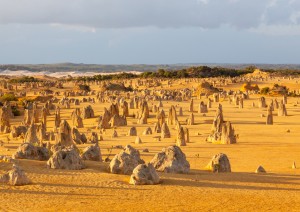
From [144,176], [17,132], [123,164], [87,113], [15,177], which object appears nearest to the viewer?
[15,177]

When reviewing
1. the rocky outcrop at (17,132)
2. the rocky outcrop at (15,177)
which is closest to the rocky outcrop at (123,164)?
the rocky outcrop at (15,177)

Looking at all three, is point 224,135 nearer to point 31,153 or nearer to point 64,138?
point 64,138

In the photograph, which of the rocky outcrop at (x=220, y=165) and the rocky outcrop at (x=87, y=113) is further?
the rocky outcrop at (x=87, y=113)

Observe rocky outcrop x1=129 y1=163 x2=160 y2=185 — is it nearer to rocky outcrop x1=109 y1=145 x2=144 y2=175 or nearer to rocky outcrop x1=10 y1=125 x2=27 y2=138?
rocky outcrop x1=109 y1=145 x2=144 y2=175

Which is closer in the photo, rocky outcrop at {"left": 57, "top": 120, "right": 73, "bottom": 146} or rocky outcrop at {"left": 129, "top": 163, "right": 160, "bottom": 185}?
rocky outcrop at {"left": 129, "top": 163, "right": 160, "bottom": 185}

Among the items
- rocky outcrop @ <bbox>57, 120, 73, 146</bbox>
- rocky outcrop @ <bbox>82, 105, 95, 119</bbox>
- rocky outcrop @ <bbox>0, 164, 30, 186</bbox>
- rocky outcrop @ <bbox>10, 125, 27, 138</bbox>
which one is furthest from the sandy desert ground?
rocky outcrop @ <bbox>82, 105, 95, 119</bbox>

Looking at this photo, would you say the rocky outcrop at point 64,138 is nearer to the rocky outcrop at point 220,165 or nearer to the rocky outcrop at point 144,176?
the rocky outcrop at point 220,165

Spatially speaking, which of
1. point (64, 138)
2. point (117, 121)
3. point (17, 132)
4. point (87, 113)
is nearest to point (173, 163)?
Answer: point (64, 138)

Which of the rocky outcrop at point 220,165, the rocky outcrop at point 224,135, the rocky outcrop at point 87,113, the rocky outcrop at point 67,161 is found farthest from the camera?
the rocky outcrop at point 87,113

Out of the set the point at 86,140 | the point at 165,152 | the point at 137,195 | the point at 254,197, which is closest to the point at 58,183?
the point at 137,195

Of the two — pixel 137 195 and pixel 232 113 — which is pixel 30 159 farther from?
pixel 232 113

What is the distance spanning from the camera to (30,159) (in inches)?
690

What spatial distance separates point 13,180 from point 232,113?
99.5ft

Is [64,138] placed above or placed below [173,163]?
below
